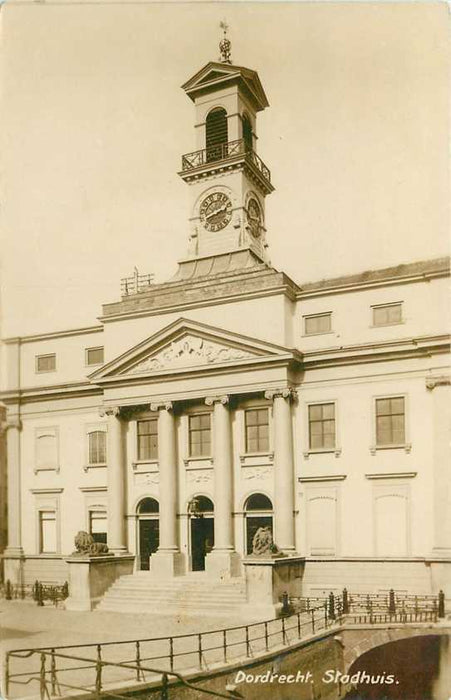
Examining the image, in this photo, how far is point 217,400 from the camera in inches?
1104

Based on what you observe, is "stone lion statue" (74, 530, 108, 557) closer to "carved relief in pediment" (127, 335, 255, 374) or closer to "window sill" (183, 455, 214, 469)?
"window sill" (183, 455, 214, 469)

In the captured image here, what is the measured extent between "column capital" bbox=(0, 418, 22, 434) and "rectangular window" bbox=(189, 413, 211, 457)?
8.59 meters

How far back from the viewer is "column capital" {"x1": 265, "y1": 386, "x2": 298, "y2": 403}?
27.0 metres

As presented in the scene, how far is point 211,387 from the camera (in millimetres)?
28250

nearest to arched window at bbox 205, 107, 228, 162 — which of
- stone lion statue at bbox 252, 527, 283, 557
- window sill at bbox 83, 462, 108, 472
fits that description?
window sill at bbox 83, 462, 108, 472

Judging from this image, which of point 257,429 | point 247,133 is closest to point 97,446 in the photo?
point 257,429

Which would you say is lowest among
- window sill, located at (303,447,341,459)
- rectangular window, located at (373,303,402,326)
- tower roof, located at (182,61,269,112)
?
window sill, located at (303,447,341,459)

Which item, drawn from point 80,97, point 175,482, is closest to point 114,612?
point 175,482

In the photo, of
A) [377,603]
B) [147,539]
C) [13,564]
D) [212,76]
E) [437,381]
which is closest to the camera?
[377,603]

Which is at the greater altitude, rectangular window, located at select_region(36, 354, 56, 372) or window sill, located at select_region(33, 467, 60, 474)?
rectangular window, located at select_region(36, 354, 56, 372)

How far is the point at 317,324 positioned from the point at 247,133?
9371 millimetres

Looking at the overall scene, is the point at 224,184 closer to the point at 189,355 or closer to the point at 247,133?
the point at 247,133

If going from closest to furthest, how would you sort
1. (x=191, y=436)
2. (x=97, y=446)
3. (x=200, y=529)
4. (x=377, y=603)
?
→ (x=377, y=603), (x=200, y=529), (x=191, y=436), (x=97, y=446)

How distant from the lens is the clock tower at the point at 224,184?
31.0 m
